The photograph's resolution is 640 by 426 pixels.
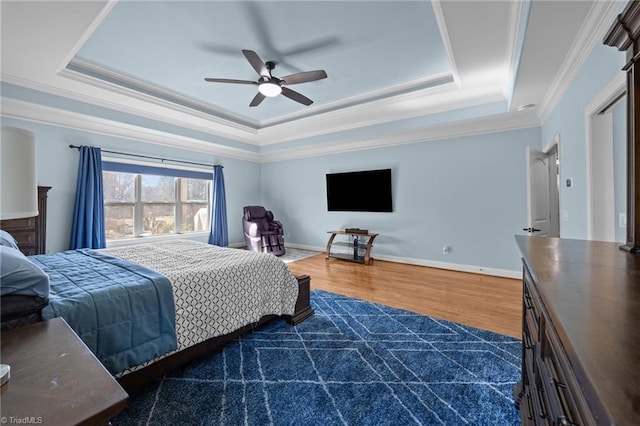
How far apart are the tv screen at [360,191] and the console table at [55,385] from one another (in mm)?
4719

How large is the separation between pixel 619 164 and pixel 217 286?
3084mm

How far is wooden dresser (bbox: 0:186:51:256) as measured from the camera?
3.32 meters

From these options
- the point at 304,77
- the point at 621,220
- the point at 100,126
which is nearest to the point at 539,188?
the point at 621,220

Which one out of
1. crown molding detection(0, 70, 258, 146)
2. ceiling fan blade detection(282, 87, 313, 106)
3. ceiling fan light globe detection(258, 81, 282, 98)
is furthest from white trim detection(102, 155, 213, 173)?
ceiling fan blade detection(282, 87, 313, 106)

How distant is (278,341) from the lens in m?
2.24

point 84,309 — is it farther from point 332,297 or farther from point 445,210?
point 445,210

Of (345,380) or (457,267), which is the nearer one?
(345,380)

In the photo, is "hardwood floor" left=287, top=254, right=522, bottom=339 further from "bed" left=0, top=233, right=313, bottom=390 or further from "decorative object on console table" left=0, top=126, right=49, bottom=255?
"decorative object on console table" left=0, top=126, right=49, bottom=255

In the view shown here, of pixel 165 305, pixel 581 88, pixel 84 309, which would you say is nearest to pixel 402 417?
pixel 165 305

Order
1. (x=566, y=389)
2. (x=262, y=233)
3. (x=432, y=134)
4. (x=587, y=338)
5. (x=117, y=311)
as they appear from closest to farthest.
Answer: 1. (x=587, y=338)
2. (x=566, y=389)
3. (x=117, y=311)
4. (x=432, y=134)
5. (x=262, y=233)

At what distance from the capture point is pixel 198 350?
196 centimetres

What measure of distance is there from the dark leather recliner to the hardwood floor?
0.84 metres

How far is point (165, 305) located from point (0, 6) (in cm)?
265

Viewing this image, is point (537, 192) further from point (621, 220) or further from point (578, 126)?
point (621, 220)
